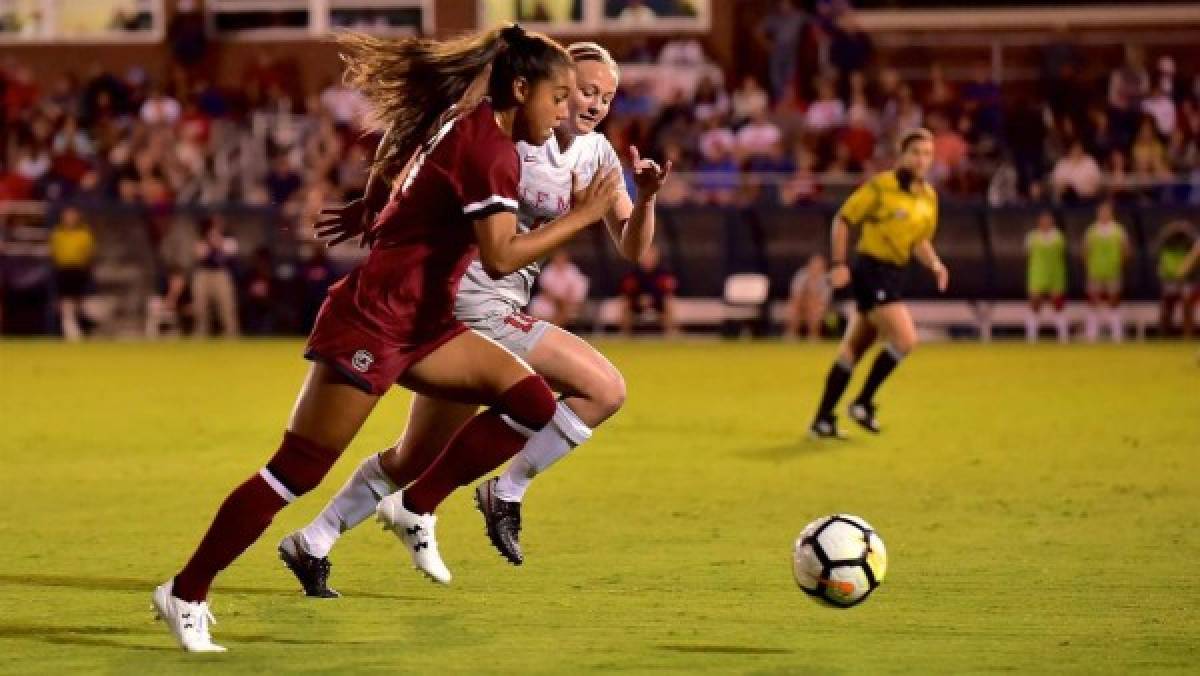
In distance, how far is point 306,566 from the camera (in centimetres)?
839

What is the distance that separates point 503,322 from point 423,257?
6.29 feet

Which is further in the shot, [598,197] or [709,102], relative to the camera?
[709,102]

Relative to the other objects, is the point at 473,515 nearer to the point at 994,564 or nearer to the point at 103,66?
the point at 994,564

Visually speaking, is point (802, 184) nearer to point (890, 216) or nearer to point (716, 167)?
point (716, 167)

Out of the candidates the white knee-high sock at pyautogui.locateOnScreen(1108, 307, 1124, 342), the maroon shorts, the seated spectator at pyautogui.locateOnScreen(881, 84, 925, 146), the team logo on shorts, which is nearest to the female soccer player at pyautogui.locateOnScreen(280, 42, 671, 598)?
the maroon shorts

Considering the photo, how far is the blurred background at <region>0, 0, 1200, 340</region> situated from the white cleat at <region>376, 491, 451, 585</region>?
18082 millimetres

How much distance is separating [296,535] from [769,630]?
6.23 feet

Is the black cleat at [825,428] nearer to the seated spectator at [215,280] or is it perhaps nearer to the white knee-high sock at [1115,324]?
the white knee-high sock at [1115,324]

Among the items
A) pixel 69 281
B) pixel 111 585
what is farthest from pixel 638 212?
pixel 69 281

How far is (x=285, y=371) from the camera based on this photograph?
75.1 ft

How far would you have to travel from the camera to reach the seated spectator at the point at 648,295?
94.4 ft

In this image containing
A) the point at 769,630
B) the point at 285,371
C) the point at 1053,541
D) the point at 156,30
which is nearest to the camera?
the point at 769,630

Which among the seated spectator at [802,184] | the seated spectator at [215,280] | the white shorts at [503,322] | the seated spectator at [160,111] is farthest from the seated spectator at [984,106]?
the white shorts at [503,322]

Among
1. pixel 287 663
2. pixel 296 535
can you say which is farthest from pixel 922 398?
pixel 287 663
